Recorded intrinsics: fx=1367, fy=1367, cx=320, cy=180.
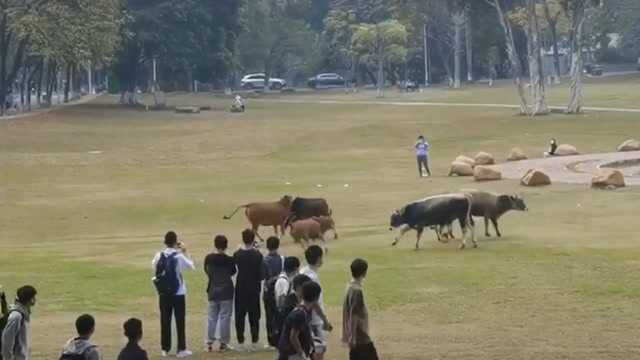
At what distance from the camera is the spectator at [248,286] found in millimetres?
18375

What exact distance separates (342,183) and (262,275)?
32.0m

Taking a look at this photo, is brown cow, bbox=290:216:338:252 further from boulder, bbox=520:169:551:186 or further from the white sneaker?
boulder, bbox=520:169:551:186

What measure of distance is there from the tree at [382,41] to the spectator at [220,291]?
401 feet

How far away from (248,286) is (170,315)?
3.72 ft

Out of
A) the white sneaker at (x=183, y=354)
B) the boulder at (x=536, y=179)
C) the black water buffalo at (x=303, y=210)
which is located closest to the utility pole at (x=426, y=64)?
the boulder at (x=536, y=179)

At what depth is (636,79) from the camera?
13138cm

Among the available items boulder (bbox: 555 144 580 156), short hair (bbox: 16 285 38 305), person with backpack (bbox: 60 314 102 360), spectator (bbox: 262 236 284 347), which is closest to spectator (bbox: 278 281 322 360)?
person with backpack (bbox: 60 314 102 360)

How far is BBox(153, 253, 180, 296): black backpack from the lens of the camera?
59.9ft

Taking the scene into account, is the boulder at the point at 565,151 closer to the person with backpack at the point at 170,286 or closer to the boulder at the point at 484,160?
the boulder at the point at 484,160

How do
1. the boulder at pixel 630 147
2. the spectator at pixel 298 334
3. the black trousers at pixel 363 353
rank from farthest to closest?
the boulder at pixel 630 147
the black trousers at pixel 363 353
the spectator at pixel 298 334

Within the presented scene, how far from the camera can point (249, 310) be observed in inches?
738

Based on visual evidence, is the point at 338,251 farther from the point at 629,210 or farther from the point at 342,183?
the point at 342,183

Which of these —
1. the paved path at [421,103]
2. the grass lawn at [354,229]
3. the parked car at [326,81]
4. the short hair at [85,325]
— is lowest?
the grass lawn at [354,229]

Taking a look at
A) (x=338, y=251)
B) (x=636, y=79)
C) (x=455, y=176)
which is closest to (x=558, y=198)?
(x=455, y=176)
